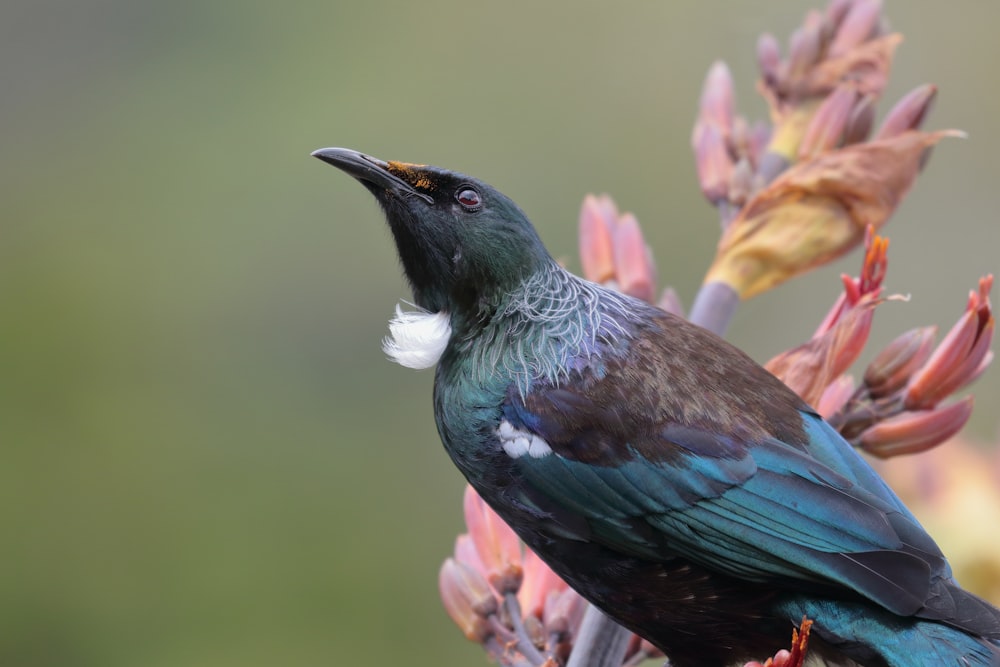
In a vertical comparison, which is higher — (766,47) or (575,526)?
(766,47)

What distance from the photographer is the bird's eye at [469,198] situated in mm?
1794

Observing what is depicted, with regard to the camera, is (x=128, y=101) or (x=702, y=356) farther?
(x=128, y=101)

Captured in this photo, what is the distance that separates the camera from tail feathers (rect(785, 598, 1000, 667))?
1412 millimetres

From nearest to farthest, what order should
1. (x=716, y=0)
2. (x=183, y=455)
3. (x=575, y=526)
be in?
(x=575, y=526)
(x=183, y=455)
(x=716, y=0)

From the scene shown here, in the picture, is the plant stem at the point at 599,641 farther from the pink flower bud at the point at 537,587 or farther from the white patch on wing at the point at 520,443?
the white patch on wing at the point at 520,443

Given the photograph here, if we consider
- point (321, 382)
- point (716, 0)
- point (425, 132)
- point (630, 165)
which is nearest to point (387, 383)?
point (321, 382)

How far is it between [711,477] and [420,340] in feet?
1.55

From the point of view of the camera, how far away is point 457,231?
5.83 feet

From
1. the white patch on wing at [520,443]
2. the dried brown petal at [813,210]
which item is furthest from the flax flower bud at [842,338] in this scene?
the white patch on wing at [520,443]

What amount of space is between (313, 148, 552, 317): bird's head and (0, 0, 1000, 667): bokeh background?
1709 mm

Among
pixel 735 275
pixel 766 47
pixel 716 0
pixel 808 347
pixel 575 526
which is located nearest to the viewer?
pixel 575 526

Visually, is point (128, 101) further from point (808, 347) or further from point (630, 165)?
point (808, 347)

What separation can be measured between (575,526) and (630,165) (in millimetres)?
2842

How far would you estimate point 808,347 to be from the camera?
5.60ft
